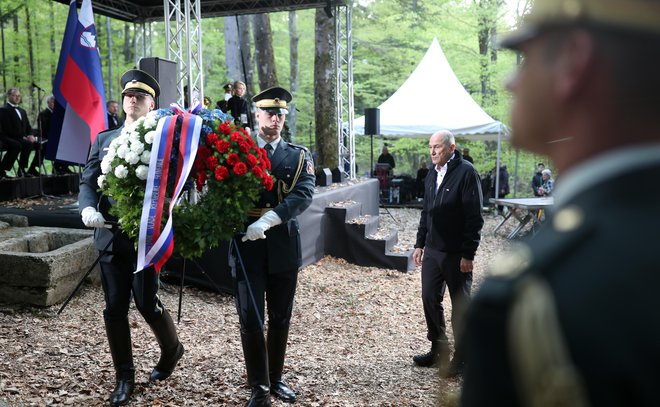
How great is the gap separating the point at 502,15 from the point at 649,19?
82.4 ft

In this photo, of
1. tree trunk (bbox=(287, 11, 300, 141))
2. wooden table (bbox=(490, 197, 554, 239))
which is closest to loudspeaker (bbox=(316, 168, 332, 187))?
wooden table (bbox=(490, 197, 554, 239))

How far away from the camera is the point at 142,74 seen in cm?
460

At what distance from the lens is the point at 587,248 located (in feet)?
2.43

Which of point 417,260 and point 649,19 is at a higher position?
point 649,19

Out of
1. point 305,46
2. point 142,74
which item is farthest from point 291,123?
point 142,74

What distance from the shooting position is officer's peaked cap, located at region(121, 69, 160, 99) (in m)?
4.49

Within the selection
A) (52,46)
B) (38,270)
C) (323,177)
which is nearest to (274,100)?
(38,270)

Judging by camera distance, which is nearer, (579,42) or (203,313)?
(579,42)

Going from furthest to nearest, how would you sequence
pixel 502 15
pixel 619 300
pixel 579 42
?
pixel 502 15 → pixel 579 42 → pixel 619 300

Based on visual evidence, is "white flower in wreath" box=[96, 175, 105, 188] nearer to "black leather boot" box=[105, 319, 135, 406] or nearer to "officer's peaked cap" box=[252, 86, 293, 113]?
"black leather boot" box=[105, 319, 135, 406]

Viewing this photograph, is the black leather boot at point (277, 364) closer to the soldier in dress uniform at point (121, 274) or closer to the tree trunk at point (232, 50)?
the soldier in dress uniform at point (121, 274)

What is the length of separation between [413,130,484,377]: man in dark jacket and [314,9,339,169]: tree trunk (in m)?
9.21

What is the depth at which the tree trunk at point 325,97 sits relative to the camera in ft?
48.0

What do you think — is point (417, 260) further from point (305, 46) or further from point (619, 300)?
point (305, 46)
